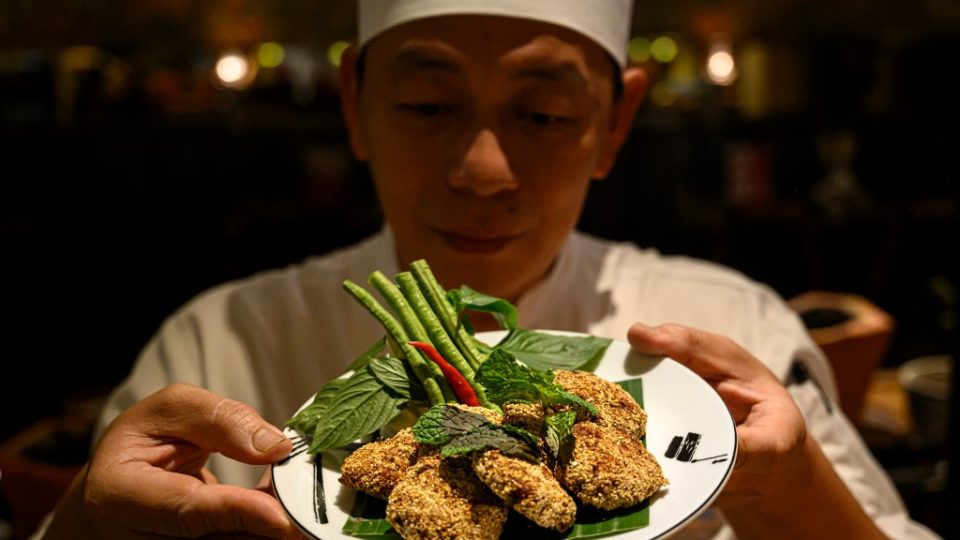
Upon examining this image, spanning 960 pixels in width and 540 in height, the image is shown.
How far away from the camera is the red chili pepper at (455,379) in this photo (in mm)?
1101

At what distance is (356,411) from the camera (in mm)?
1069

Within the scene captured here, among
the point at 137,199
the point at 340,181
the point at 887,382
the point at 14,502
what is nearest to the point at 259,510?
the point at 14,502

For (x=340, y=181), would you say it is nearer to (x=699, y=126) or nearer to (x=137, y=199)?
(x=137, y=199)

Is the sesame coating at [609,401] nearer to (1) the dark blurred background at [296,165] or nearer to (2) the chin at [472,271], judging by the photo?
(2) the chin at [472,271]

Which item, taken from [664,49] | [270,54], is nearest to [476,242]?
[270,54]

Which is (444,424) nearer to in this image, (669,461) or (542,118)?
(669,461)

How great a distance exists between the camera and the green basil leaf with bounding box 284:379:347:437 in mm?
1064

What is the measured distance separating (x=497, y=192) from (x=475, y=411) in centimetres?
55

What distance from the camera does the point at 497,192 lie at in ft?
4.86

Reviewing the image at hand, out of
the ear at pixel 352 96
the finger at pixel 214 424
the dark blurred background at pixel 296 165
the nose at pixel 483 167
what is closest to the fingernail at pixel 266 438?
the finger at pixel 214 424

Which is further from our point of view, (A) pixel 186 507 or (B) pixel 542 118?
(B) pixel 542 118

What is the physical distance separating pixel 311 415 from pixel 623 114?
3.31ft

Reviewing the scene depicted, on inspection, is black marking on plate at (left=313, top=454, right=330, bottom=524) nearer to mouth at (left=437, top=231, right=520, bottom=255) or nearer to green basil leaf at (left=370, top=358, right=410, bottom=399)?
green basil leaf at (left=370, top=358, right=410, bottom=399)

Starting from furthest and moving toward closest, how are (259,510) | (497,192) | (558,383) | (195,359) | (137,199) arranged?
(137,199) → (195,359) → (497,192) → (558,383) → (259,510)
